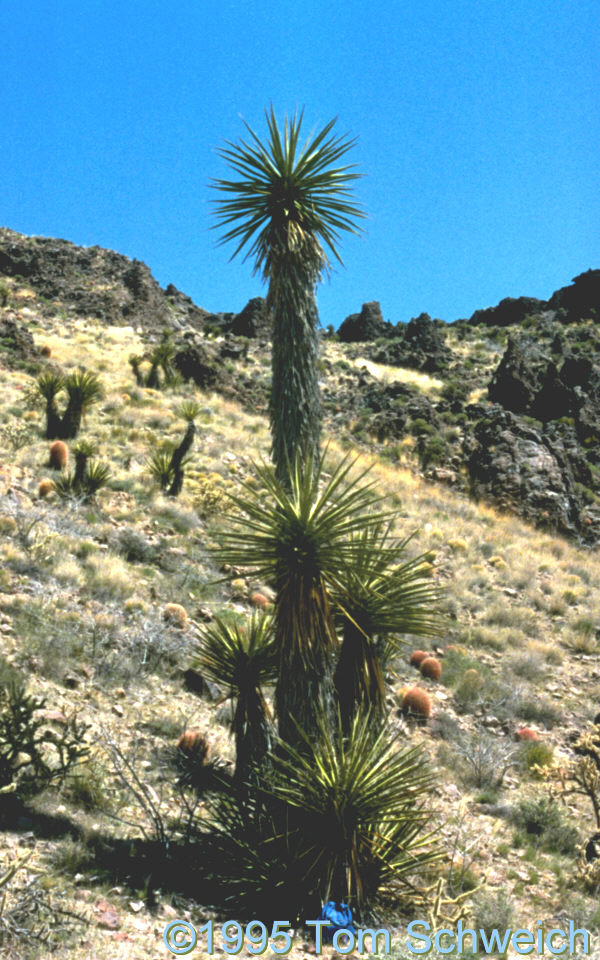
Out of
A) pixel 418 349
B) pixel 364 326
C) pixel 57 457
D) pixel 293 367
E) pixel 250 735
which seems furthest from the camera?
pixel 364 326

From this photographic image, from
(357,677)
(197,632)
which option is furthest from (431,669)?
(357,677)

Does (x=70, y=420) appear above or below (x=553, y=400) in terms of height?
below

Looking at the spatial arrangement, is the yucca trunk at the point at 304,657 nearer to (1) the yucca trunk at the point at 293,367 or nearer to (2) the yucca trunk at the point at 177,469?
(1) the yucca trunk at the point at 293,367

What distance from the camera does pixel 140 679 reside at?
8.09 m

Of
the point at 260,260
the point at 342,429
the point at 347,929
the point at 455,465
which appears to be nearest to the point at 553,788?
the point at 347,929

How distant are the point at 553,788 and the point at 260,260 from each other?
630 centimetres

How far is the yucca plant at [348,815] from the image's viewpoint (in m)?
5.15

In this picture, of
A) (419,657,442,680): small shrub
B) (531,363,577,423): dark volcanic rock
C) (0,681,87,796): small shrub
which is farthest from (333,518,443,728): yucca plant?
(531,363,577,423): dark volcanic rock

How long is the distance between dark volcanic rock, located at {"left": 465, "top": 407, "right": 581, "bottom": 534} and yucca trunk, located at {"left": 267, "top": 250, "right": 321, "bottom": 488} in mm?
18016

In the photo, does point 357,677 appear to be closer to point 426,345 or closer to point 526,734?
point 526,734

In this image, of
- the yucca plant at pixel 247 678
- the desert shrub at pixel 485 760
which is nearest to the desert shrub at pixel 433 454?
the desert shrub at pixel 485 760

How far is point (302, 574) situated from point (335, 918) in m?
2.35

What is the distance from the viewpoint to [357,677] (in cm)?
617

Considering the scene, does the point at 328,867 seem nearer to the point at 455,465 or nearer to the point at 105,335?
the point at 455,465
